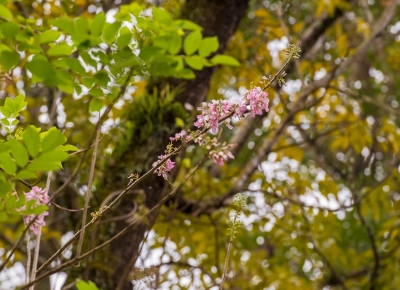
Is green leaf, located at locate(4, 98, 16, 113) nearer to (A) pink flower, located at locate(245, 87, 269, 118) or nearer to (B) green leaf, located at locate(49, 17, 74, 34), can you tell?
(B) green leaf, located at locate(49, 17, 74, 34)

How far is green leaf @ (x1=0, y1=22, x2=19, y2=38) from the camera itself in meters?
0.82

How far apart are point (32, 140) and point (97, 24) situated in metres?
0.20

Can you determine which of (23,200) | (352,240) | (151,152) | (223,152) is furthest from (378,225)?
(23,200)

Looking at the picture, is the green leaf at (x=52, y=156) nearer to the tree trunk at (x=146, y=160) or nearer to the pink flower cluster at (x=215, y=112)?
the pink flower cluster at (x=215, y=112)

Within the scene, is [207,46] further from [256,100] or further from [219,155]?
[219,155]

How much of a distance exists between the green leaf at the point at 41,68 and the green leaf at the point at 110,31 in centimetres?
9

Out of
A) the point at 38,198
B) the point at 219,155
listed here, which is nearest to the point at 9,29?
the point at 38,198

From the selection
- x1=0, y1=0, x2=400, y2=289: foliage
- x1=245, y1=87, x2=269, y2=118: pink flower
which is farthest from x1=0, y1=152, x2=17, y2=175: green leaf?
x1=245, y1=87, x2=269, y2=118: pink flower

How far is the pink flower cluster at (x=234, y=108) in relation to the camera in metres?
0.95

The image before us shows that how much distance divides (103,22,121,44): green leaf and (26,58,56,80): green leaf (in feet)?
0.31

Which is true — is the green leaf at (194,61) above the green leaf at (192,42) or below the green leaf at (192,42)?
below

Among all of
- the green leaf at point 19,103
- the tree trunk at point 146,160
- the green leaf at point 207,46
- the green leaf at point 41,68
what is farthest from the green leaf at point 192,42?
the tree trunk at point 146,160

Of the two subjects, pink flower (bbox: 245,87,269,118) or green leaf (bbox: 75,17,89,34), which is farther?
pink flower (bbox: 245,87,269,118)

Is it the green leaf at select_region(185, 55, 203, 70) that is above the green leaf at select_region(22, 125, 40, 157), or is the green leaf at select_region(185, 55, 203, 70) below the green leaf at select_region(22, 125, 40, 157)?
above
